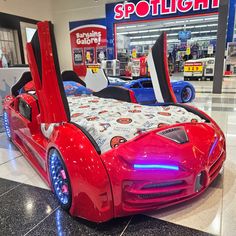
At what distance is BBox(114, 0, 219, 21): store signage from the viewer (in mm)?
8367

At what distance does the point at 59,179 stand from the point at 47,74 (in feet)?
1.97

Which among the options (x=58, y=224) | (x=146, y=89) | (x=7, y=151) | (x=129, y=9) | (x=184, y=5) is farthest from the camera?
(x=129, y=9)

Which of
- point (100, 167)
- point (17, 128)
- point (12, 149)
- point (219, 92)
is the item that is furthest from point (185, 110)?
point (219, 92)

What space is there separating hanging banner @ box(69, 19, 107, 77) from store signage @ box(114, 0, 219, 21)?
101 centimetres

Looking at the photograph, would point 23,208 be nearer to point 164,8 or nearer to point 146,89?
point 146,89

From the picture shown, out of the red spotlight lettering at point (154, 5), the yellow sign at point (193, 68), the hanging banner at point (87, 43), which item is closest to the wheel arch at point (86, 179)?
the yellow sign at point (193, 68)

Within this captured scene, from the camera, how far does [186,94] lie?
14.8 feet

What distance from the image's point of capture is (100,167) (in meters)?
1.07

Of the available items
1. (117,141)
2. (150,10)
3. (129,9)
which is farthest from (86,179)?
(129,9)

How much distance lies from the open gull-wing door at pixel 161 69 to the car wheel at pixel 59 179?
112cm

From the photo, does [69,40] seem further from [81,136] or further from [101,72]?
[81,136]

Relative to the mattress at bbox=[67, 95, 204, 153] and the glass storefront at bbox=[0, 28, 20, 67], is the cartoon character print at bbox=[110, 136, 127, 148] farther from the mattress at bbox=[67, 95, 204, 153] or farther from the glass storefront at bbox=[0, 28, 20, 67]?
the glass storefront at bbox=[0, 28, 20, 67]

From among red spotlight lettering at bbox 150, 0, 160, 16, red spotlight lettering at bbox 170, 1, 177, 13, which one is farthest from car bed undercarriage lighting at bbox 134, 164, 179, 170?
red spotlight lettering at bbox 150, 0, 160, 16

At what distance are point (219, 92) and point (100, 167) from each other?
216 inches
